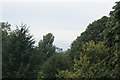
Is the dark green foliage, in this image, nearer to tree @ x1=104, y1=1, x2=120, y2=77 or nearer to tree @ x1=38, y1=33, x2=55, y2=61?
tree @ x1=104, y1=1, x2=120, y2=77

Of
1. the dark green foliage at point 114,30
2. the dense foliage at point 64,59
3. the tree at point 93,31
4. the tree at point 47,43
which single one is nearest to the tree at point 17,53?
the dense foliage at point 64,59

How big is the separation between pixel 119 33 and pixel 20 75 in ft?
32.1

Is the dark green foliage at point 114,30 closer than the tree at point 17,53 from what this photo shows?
Yes

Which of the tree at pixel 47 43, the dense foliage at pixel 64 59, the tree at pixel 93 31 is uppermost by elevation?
the tree at pixel 47 43

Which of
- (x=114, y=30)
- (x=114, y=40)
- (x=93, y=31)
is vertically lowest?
(x=114, y=40)

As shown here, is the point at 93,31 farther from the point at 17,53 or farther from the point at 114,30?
the point at 114,30

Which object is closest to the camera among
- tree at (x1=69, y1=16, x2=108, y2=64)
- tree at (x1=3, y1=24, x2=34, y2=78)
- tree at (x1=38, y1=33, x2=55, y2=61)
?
tree at (x1=3, y1=24, x2=34, y2=78)

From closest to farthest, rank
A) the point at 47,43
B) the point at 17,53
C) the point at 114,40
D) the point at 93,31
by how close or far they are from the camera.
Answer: the point at 114,40 → the point at 17,53 → the point at 93,31 → the point at 47,43

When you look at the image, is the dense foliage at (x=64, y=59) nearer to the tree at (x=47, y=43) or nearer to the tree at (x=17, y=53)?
the tree at (x=17, y=53)

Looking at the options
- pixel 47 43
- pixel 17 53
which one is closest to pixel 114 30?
pixel 17 53

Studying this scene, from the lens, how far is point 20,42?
24.3 metres

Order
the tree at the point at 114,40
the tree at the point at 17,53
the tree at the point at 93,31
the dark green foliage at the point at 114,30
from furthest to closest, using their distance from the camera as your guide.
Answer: the tree at the point at 93,31 → the tree at the point at 17,53 → the dark green foliage at the point at 114,30 → the tree at the point at 114,40

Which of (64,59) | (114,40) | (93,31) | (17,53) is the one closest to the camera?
(114,40)

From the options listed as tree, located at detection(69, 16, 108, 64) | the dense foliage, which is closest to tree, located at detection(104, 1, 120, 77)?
the dense foliage
